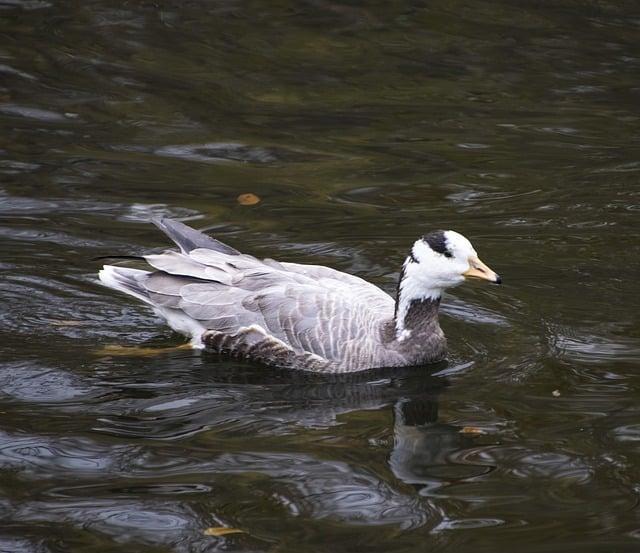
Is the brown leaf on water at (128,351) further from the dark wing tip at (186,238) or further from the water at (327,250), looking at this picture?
the dark wing tip at (186,238)

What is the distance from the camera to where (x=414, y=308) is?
28.1ft

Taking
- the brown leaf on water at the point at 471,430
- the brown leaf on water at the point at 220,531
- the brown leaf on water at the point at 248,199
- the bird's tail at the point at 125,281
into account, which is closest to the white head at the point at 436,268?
the brown leaf on water at the point at 471,430

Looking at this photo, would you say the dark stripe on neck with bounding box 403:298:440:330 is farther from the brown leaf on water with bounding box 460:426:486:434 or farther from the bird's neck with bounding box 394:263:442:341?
the brown leaf on water with bounding box 460:426:486:434

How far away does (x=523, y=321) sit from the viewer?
29.8 ft

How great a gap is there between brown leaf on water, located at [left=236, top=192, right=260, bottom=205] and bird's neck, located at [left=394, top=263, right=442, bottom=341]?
113 inches

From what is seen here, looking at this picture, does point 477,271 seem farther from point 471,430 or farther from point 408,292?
point 471,430

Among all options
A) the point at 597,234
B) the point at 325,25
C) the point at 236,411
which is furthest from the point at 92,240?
the point at 325,25

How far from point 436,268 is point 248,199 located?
3208 mm

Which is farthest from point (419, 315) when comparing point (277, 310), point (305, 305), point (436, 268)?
point (277, 310)

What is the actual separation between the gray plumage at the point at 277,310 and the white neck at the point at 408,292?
0.02 metres

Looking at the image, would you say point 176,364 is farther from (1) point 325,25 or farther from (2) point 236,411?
(1) point 325,25

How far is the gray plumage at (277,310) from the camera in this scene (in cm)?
853

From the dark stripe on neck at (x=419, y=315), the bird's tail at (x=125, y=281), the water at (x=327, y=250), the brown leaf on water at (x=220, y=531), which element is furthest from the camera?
the bird's tail at (x=125, y=281)

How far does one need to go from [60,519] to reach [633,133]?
7997 mm
